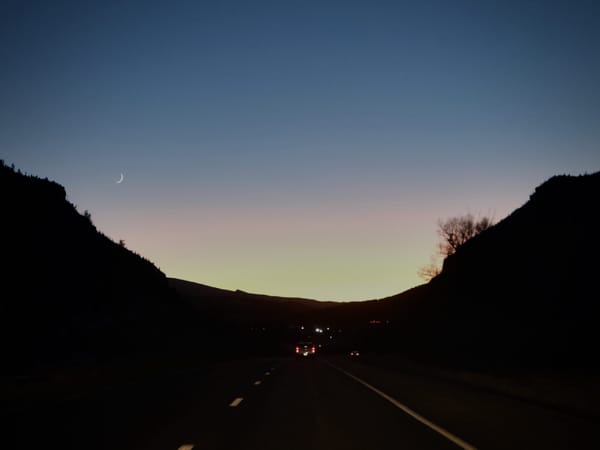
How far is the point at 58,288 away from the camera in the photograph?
44.6 meters

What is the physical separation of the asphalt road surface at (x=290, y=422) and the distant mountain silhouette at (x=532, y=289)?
2112 centimetres

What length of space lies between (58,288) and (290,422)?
34847 mm

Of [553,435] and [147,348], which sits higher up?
[147,348]

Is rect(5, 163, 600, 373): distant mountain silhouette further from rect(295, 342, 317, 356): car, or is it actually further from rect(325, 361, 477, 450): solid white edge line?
rect(325, 361, 477, 450): solid white edge line

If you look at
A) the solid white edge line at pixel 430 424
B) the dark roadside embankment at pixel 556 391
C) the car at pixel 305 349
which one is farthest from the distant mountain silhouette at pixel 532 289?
the solid white edge line at pixel 430 424

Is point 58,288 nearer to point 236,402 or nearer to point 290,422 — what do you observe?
point 236,402

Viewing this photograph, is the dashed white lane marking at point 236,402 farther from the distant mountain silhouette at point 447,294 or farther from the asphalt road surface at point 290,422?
the distant mountain silhouette at point 447,294

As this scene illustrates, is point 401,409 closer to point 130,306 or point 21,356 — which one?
point 21,356

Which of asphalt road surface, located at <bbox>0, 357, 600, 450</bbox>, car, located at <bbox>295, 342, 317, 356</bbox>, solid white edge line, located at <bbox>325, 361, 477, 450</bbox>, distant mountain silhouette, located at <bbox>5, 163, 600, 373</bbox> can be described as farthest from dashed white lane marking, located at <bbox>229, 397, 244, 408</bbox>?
car, located at <bbox>295, 342, 317, 356</bbox>

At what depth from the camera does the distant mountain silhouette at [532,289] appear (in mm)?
43031

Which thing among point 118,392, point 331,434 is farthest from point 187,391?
point 331,434

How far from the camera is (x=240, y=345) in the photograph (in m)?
107

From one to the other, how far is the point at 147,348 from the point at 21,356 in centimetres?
1954

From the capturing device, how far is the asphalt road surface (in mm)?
10242
